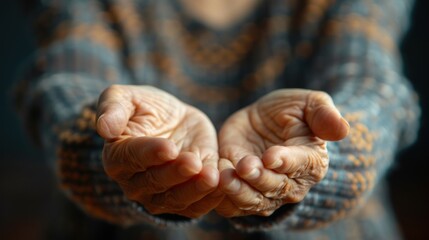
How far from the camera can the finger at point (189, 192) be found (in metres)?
0.35

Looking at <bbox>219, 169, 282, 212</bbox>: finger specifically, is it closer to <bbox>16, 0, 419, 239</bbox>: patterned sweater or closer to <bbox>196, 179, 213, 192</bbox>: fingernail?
<bbox>196, 179, 213, 192</bbox>: fingernail

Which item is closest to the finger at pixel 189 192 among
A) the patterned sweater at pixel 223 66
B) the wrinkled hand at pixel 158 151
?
the wrinkled hand at pixel 158 151

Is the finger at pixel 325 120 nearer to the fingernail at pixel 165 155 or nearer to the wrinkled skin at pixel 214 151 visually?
the wrinkled skin at pixel 214 151

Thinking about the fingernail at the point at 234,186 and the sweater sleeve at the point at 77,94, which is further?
the sweater sleeve at the point at 77,94

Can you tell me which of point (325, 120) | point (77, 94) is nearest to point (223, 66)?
point (77, 94)

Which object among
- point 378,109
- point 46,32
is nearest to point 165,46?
point 46,32

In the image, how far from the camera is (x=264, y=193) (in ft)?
1.22

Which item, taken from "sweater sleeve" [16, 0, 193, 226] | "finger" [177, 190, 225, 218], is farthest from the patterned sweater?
"finger" [177, 190, 225, 218]

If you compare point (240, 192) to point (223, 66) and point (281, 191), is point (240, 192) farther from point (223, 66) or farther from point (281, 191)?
point (223, 66)

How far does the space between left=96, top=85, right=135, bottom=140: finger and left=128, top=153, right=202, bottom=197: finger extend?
0.03m

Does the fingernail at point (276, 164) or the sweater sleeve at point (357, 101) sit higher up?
the fingernail at point (276, 164)

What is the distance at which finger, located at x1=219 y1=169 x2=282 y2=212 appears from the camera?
36 cm

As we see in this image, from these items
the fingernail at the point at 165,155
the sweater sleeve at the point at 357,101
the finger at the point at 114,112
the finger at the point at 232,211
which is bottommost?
the sweater sleeve at the point at 357,101

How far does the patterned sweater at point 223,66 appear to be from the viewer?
0.53 metres
